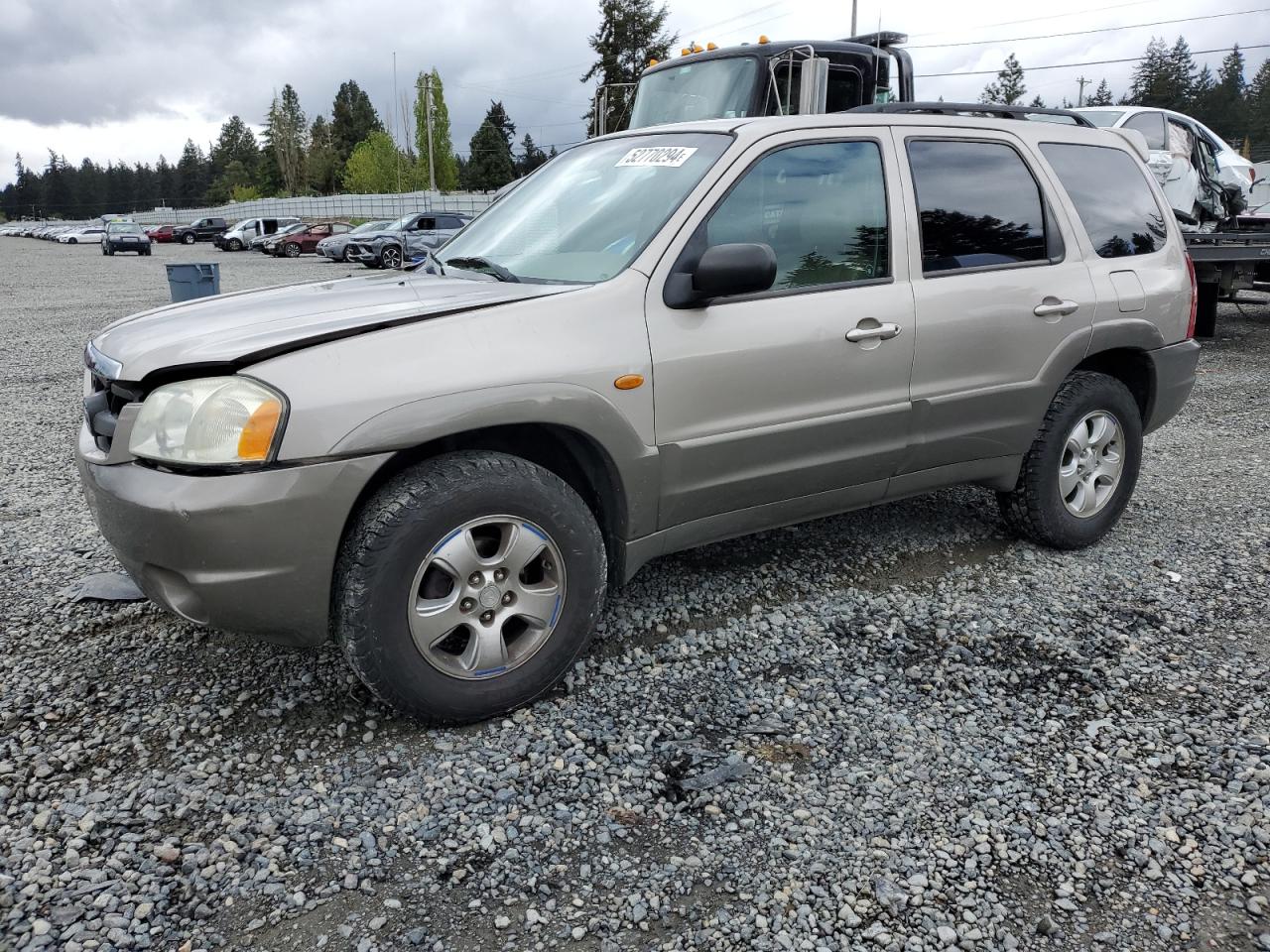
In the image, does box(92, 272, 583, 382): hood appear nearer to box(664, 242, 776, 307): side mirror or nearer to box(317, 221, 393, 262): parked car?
box(664, 242, 776, 307): side mirror

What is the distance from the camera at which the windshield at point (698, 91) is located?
8367mm

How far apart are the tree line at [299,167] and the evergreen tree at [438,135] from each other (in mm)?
86

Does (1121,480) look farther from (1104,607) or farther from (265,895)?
(265,895)

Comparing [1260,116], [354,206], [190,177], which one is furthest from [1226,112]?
[190,177]

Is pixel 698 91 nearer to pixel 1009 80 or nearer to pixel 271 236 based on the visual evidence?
pixel 271 236

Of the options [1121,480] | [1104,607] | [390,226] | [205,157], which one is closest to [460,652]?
[1104,607]

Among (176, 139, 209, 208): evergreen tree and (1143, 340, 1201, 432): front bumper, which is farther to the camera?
(176, 139, 209, 208): evergreen tree

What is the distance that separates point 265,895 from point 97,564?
2598 mm

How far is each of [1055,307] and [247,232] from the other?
42.6 meters

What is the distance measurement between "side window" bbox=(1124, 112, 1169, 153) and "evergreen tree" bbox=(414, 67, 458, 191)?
75.7m

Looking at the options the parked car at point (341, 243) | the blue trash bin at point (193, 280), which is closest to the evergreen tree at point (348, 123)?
the parked car at point (341, 243)

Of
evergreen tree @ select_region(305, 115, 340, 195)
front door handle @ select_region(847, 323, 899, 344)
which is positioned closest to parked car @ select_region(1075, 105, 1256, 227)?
front door handle @ select_region(847, 323, 899, 344)

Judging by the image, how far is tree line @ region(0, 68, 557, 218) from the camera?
262ft

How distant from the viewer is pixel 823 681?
A: 129 inches
